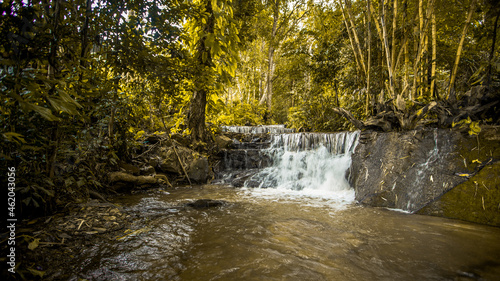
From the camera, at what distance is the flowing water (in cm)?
168

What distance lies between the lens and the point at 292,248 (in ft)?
6.85

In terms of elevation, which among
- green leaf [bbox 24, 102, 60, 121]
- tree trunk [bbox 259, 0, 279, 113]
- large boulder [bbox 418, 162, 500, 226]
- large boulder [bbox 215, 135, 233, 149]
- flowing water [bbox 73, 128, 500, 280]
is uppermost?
tree trunk [bbox 259, 0, 279, 113]

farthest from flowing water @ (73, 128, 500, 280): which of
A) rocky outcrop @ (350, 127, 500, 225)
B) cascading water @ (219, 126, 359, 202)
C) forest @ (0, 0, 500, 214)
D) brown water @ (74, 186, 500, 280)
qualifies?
cascading water @ (219, 126, 359, 202)

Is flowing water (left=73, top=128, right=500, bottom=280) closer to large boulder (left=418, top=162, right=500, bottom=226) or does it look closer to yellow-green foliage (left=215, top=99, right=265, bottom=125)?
large boulder (left=418, top=162, right=500, bottom=226)

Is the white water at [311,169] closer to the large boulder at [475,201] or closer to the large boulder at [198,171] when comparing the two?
the large boulder at [198,171]

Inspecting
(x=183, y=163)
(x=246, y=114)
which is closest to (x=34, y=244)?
(x=183, y=163)

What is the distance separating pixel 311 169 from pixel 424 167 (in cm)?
273

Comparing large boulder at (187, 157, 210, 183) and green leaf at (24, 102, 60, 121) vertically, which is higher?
green leaf at (24, 102, 60, 121)

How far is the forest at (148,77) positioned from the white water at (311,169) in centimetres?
106

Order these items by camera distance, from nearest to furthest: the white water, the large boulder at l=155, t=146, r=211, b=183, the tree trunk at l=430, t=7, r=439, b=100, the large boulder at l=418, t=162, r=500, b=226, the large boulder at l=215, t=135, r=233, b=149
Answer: the large boulder at l=418, t=162, r=500, b=226 → the tree trunk at l=430, t=7, r=439, b=100 → the white water → the large boulder at l=155, t=146, r=211, b=183 → the large boulder at l=215, t=135, r=233, b=149

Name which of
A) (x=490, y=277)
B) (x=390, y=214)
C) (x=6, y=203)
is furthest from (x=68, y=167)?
(x=390, y=214)

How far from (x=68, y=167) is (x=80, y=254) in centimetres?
129

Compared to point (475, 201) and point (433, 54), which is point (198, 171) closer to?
point (475, 201)

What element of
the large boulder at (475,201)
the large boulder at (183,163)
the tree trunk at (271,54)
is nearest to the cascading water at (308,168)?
the large boulder at (183,163)
